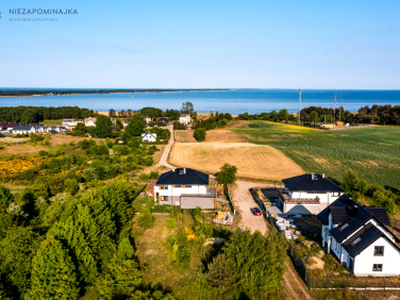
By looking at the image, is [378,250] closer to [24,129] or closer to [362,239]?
[362,239]

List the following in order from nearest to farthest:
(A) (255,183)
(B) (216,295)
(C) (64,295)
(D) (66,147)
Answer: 1. (C) (64,295)
2. (B) (216,295)
3. (A) (255,183)
4. (D) (66,147)

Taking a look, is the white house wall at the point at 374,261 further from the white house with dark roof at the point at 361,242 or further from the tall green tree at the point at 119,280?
the tall green tree at the point at 119,280

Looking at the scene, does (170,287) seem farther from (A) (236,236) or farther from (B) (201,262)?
(A) (236,236)

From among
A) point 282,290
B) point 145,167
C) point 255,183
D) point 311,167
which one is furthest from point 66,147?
point 282,290

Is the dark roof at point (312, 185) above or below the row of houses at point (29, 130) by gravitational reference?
below

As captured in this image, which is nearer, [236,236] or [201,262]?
[236,236]

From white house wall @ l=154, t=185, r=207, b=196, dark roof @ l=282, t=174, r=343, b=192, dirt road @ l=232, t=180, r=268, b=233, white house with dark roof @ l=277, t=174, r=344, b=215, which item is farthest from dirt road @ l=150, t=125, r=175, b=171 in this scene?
white house with dark roof @ l=277, t=174, r=344, b=215

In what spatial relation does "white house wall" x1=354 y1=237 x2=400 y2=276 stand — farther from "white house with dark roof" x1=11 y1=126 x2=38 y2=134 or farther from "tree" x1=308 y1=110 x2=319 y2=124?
"white house with dark roof" x1=11 y1=126 x2=38 y2=134

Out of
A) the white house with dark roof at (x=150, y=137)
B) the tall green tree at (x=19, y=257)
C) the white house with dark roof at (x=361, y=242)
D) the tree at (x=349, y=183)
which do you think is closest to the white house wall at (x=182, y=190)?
the tall green tree at (x=19, y=257)

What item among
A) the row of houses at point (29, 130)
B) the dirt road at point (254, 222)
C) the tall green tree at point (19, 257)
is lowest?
the dirt road at point (254, 222)
